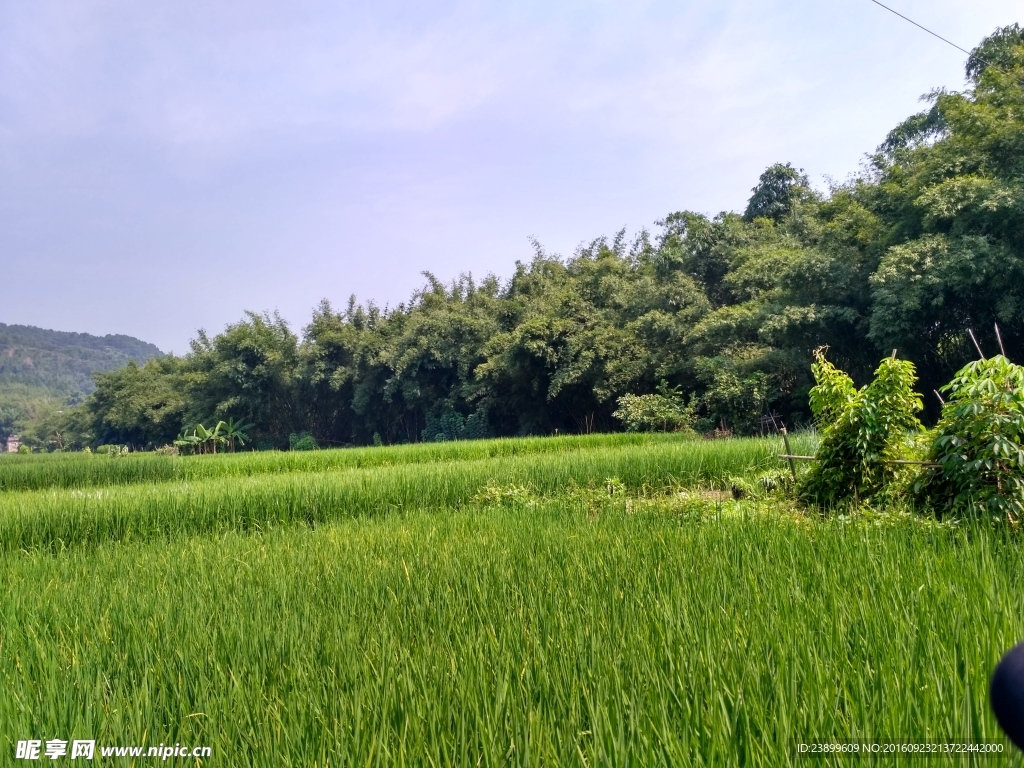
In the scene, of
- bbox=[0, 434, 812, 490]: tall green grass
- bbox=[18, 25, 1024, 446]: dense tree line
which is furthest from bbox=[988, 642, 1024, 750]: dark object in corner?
Result: bbox=[18, 25, 1024, 446]: dense tree line

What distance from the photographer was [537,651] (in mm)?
1650

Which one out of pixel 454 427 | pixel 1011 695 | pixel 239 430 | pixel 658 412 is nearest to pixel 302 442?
pixel 239 430

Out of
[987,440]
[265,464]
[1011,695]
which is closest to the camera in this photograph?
[1011,695]

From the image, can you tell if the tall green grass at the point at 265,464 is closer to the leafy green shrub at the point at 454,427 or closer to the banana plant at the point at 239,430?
the leafy green shrub at the point at 454,427

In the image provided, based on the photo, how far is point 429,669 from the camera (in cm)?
168

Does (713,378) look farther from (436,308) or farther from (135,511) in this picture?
(436,308)

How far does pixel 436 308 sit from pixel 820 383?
69.7 feet

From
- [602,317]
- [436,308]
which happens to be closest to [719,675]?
[602,317]

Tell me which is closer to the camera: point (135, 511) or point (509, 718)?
point (509, 718)

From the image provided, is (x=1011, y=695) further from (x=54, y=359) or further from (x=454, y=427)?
(x=54, y=359)

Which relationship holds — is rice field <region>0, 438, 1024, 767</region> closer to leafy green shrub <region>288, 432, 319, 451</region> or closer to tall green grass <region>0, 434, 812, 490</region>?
tall green grass <region>0, 434, 812, 490</region>

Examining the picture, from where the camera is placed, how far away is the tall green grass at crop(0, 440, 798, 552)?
514 centimetres

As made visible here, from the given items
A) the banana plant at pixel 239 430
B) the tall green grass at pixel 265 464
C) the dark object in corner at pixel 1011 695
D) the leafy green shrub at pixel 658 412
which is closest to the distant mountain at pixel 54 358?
the banana plant at pixel 239 430

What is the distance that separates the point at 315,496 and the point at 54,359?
192585mm
